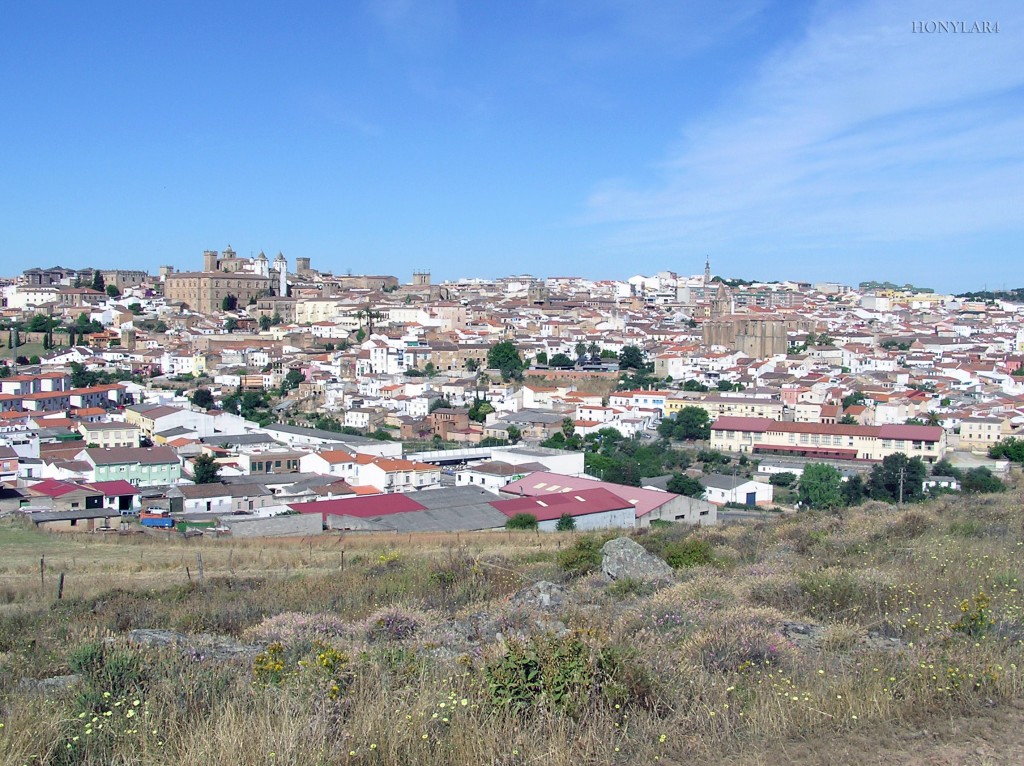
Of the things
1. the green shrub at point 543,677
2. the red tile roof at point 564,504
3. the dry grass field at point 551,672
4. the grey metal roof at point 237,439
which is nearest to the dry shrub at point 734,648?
the dry grass field at point 551,672

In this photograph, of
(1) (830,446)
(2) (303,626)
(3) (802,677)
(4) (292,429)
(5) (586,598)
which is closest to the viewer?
(3) (802,677)

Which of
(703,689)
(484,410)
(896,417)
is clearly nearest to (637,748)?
(703,689)

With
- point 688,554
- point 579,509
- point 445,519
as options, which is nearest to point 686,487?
point 579,509

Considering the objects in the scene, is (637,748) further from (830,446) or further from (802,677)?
(830,446)

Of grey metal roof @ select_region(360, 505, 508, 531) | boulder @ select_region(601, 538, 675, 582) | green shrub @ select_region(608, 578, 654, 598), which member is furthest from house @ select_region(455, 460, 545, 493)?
green shrub @ select_region(608, 578, 654, 598)

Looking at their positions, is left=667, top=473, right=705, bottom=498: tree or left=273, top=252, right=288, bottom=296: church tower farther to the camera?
left=273, top=252, right=288, bottom=296: church tower

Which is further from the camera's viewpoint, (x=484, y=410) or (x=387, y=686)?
(x=484, y=410)

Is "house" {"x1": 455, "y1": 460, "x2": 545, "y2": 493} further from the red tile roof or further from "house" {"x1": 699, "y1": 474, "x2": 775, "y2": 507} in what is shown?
"house" {"x1": 699, "y1": 474, "x2": 775, "y2": 507}
